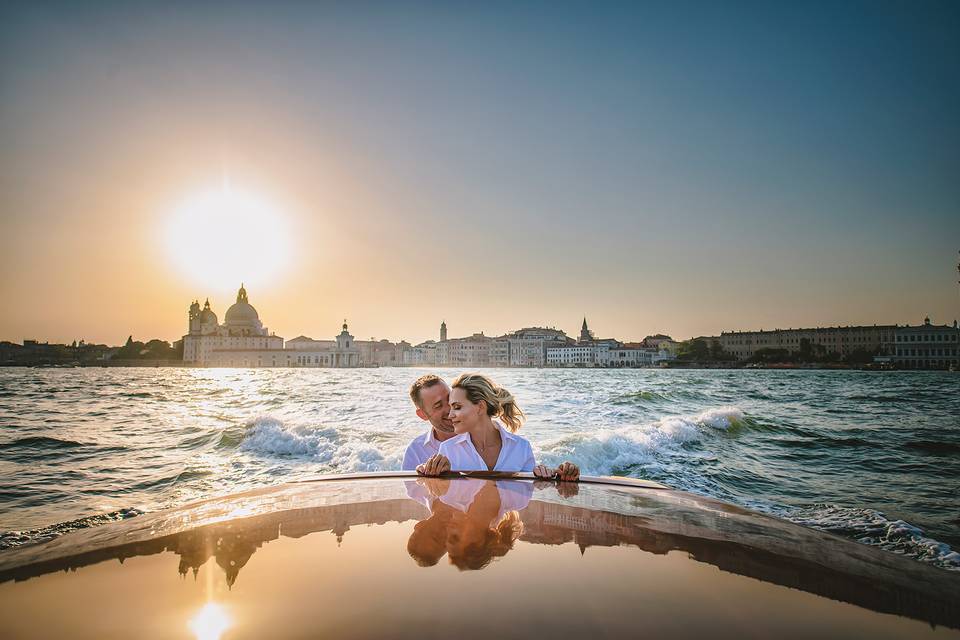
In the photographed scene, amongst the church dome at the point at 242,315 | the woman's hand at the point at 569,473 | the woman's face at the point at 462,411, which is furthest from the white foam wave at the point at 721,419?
the church dome at the point at 242,315

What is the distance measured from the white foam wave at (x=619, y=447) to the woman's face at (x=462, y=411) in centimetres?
429

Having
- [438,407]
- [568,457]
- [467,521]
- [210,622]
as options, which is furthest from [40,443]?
[210,622]

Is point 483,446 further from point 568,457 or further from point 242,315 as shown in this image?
point 242,315

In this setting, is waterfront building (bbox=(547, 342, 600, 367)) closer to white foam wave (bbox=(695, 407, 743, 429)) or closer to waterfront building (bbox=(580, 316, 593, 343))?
waterfront building (bbox=(580, 316, 593, 343))

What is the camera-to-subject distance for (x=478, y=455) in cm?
300

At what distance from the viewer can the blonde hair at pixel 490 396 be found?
10.1 ft

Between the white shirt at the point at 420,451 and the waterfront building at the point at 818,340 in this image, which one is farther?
the waterfront building at the point at 818,340

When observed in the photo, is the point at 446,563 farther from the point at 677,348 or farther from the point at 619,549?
the point at 677,348

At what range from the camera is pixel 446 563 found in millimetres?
1219

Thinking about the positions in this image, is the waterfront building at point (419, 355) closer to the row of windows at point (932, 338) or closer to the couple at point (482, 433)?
the row of windows at point (932, 338)

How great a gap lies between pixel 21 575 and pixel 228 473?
6215 mm

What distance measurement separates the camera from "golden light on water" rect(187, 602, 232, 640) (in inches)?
35.5

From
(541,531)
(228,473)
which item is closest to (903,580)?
(541,531)

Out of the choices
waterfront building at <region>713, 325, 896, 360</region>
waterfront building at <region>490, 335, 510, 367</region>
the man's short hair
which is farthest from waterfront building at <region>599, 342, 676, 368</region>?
the man's short hair
